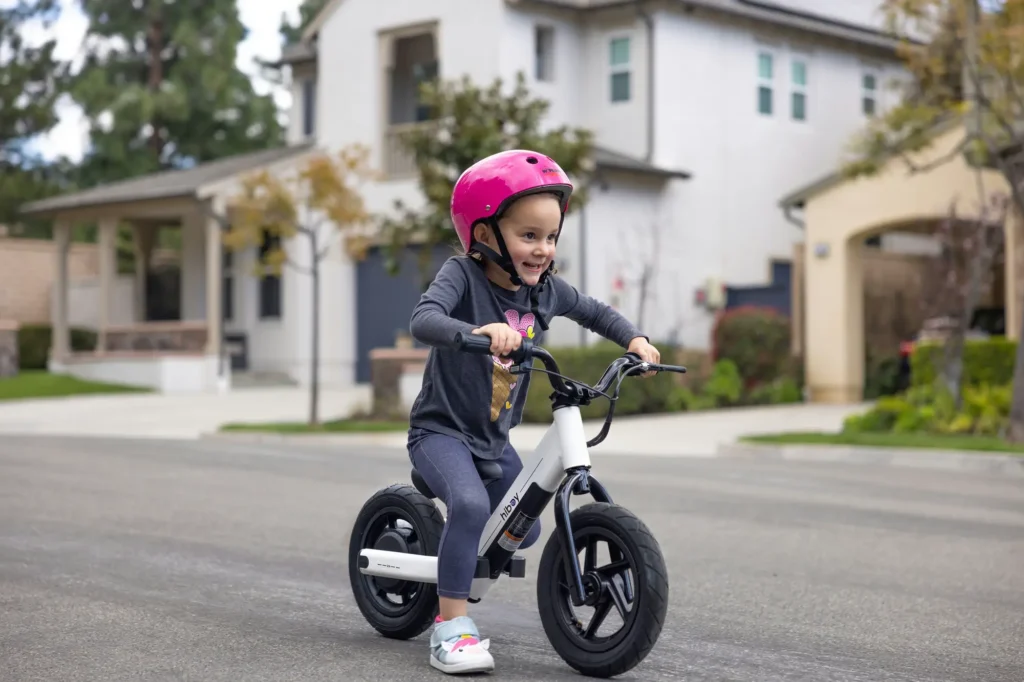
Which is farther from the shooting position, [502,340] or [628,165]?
[628,165]

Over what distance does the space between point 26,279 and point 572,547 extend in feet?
114

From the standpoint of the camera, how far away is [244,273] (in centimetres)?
3294

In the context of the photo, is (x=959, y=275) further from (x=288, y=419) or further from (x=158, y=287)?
(x=158, y=287)

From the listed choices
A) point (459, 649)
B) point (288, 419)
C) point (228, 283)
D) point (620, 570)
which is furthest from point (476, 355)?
point (228, 283)

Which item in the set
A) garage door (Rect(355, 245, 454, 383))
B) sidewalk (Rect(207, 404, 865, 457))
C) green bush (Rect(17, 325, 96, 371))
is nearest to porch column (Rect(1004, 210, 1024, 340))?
sidewalk (Rect(207, 404, 865, 457))

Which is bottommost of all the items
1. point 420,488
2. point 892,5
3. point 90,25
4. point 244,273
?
point 420,488

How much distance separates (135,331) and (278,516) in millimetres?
22455

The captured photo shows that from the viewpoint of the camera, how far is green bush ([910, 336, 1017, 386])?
19.2 meters

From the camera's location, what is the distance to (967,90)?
19.7 m

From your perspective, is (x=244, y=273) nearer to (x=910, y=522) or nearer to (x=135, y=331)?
(x=135, y=331)

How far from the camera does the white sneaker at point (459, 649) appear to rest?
492cm

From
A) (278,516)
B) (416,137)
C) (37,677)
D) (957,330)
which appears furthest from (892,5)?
(37,677)

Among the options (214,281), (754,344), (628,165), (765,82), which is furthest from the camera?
(765,82)

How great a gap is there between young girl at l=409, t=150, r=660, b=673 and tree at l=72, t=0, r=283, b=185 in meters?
39.6
